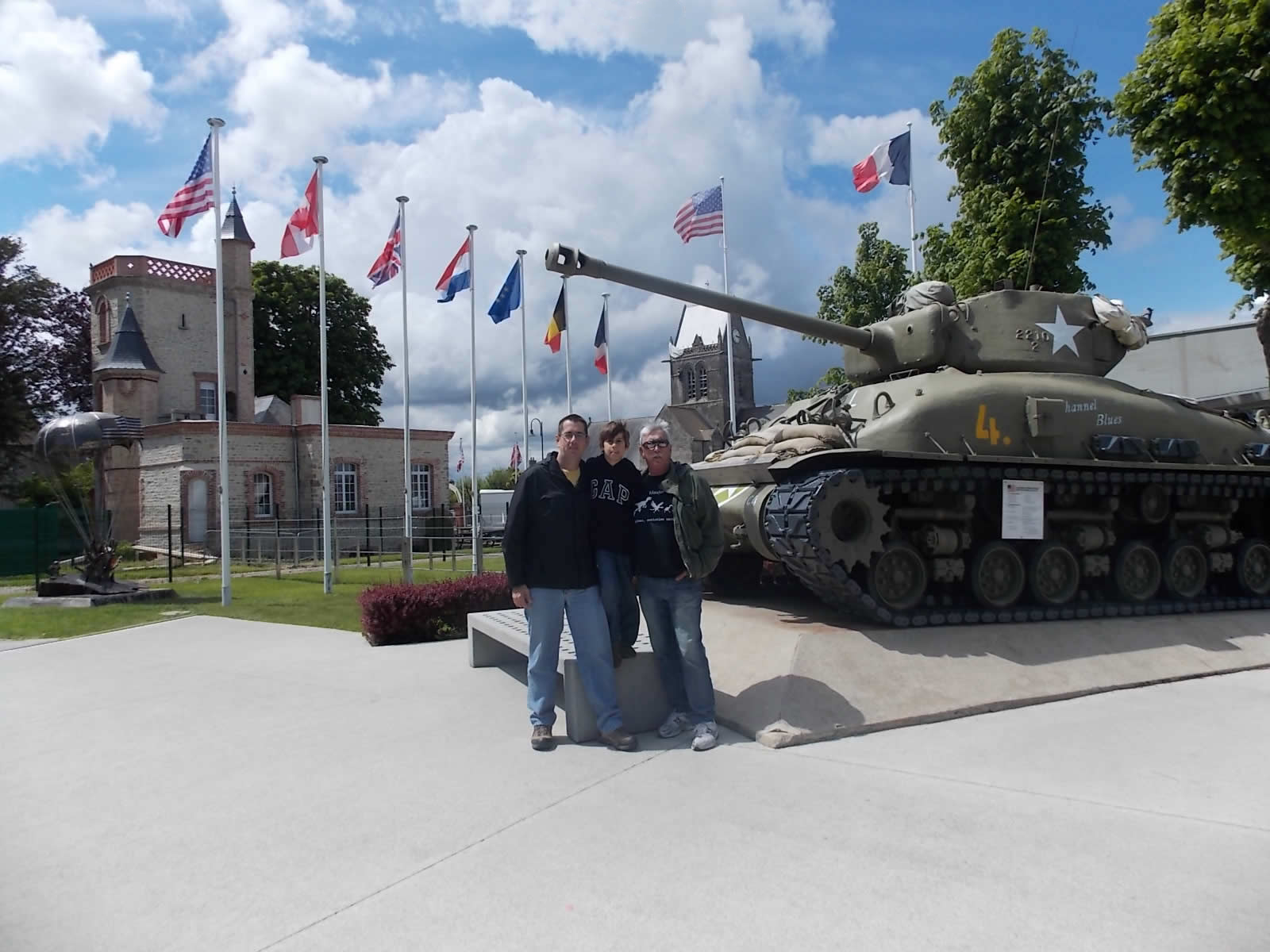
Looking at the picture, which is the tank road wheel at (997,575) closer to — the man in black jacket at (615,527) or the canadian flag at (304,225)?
the man in black jacket at (615,527)

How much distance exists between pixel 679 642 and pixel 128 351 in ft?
116

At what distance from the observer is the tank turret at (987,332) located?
9070 mm

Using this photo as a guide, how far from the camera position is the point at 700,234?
2173 cm

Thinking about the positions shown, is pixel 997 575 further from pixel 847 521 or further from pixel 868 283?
pixel 868 283

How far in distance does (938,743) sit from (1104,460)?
4.37 metres

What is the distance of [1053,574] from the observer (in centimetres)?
866

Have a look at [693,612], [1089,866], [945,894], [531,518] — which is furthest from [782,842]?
[531,518]

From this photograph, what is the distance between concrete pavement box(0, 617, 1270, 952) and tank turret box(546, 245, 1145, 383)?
3762 mm

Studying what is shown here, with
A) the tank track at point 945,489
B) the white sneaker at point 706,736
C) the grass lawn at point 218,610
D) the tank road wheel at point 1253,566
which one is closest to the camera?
the white sneaker at point 706,736

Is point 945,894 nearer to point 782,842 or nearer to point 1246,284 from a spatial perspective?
point 782,842

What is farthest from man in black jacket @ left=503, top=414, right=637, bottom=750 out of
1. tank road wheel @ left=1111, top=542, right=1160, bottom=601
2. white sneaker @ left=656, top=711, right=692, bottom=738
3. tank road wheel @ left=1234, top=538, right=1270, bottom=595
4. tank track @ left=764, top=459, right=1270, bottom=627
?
tank road wheel @ left=1234, top=538, right=1270, bottom=595

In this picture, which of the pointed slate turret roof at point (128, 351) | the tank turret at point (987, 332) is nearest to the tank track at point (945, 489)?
the tank turret at point (987, 332)

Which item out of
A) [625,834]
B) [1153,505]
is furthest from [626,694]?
[1153,505]

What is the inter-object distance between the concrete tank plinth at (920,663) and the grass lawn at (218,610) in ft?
20.4
